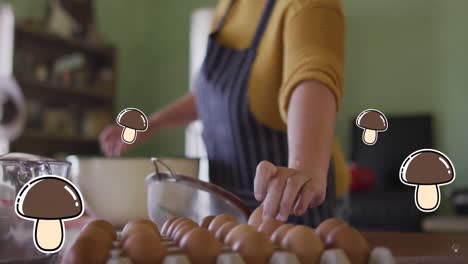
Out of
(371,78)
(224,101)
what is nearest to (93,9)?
(371,78)

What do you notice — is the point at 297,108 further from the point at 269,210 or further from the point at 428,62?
the point at 428,62

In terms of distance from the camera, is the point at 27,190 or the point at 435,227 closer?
the point at 27,190

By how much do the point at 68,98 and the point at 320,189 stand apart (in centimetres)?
182

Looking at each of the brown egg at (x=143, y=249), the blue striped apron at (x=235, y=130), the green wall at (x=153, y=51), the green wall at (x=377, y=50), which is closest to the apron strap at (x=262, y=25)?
the blue striped apron at (x=235, y=130)

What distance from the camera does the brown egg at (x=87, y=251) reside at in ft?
0.59

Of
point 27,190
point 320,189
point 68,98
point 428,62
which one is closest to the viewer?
point 27,190

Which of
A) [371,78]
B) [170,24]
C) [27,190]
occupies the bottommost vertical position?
[27,190]

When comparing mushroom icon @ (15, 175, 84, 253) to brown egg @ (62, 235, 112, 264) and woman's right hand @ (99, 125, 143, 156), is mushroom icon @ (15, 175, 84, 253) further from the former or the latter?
woman's right hand @ (99, 125, 143, 156)

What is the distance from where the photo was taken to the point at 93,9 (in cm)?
212

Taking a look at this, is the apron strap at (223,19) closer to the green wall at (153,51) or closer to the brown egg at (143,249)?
the brown egg at (143,249)

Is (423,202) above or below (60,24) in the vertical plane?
below

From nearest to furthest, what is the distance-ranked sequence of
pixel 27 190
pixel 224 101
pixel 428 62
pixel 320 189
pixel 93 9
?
pixel 27 190 → pixel 320 189 → pixel 224 101 → pixel 428 62 → pixel 93 9

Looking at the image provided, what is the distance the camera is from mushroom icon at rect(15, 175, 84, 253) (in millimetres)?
172

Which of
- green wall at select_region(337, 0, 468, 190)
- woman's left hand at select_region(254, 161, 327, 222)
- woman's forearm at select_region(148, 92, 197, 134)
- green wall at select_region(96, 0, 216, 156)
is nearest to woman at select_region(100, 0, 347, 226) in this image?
woman's left hand at select_region(254, 161, 327, 222)
